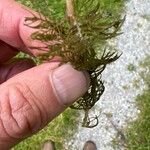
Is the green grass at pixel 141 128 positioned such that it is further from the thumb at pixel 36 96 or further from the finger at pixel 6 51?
the thumb at pixel 36 96

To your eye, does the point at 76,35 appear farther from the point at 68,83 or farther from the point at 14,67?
the point at 14,67

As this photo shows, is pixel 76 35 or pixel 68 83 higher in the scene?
pixel 76 35

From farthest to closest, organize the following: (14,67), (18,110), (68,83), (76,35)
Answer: (14,67)
(18,110)
(68,83)
(76,35)

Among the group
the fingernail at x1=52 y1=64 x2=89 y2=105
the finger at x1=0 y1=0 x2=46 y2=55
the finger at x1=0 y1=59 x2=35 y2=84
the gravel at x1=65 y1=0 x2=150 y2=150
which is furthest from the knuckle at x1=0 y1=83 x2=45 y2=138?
the gravel at x1=65 y1=0 x2=150 y2=150

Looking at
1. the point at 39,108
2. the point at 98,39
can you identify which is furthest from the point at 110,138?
the point at 98,39

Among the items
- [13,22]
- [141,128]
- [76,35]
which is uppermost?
[76,35]

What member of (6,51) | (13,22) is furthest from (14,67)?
(13,22)

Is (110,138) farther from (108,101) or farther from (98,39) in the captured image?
(98,39)

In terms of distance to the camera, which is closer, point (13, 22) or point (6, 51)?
point (13, 22)
